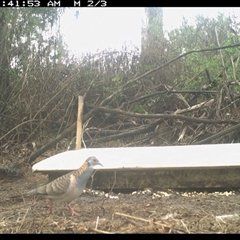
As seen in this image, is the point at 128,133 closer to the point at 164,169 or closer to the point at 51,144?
the point at 51,144

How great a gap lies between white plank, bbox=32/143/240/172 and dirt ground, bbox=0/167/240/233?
0.83 ft

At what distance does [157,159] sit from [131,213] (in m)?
1.05

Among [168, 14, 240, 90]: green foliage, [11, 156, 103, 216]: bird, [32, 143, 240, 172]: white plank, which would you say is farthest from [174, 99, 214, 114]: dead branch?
[11, 156, 103, 216]: bird

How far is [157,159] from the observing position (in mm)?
3789

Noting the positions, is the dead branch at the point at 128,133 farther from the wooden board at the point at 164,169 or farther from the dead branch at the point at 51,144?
the wooden board at the point at 164,169

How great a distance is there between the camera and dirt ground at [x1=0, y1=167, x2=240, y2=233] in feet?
7.46

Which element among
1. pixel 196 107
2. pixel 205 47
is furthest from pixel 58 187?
pixel 205 47

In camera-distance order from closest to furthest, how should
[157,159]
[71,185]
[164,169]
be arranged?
[71,185] → [164,169] → [157,159]

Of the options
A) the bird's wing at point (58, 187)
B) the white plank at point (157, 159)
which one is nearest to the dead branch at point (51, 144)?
the white plank at point (157, 159)

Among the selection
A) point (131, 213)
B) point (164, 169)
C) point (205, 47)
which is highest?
point (205, 47)

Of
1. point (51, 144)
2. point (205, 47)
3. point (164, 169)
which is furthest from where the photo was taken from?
point (205, 47)

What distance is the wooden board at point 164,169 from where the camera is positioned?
3.64 meters

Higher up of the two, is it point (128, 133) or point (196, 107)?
point (196, 107)

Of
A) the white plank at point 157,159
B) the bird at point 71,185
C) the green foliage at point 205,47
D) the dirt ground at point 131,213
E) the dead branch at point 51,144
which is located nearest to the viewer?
the dirt ground at point 131,213
